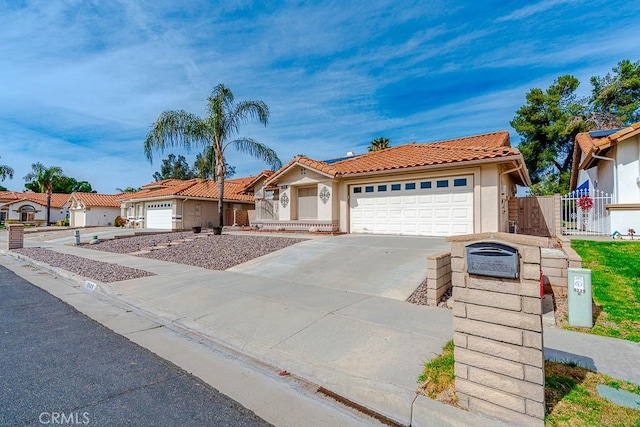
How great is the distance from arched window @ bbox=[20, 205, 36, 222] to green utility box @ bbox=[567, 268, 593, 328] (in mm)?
68721

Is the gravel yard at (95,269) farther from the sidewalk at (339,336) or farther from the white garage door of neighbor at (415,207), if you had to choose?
the white garage door of neighbor at (415,207)

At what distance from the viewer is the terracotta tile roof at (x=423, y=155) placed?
12.5m

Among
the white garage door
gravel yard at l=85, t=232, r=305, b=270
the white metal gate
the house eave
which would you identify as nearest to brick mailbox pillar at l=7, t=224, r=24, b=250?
gravel yard at l=85, t=232, r=305, b=270

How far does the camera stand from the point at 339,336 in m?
4.68

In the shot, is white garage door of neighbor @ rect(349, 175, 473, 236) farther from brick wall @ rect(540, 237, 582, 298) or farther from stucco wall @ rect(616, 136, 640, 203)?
brick wall @ rect(540, 237, 582, 298)

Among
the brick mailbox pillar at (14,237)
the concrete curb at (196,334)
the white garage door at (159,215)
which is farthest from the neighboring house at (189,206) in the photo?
the concrete curb at (196,334)

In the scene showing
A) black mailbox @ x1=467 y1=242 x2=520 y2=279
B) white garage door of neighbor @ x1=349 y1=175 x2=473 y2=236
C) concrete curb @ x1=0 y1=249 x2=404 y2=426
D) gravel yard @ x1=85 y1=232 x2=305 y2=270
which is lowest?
concrete curb @ x1=0 y1=249 x2=404 y2=426

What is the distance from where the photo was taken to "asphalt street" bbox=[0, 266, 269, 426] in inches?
117

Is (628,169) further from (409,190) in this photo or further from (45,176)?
(45,176)

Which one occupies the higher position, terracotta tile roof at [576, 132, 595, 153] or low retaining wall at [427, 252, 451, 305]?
terracotta tile roof at [576, 132, 595, 153]

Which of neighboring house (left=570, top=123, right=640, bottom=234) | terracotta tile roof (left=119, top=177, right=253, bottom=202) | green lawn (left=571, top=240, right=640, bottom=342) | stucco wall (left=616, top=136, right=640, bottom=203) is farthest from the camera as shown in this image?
terracotta tile roof (left=119, top=177, right=253, bottom=202)

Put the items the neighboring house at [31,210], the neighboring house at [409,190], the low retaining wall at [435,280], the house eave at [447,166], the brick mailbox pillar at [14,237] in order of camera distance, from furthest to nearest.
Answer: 1. the neighboring house at [31,210]
2. the brick mailbox pillar at [14,237]
3. the neighboring house at [409,190]
4. the house eave at [447,166]
5. the low retaining wall at [435,280]

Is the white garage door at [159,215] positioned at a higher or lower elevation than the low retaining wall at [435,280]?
higher

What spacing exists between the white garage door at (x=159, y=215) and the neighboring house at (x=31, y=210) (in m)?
31.6
